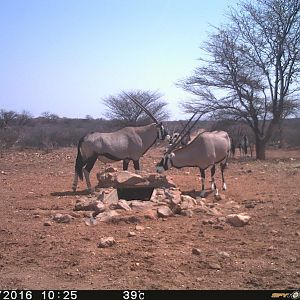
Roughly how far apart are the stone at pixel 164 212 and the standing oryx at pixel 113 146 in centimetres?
391

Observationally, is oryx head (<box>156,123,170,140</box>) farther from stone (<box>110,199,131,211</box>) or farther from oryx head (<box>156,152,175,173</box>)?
stone (<box>110,199,131,211</box>)

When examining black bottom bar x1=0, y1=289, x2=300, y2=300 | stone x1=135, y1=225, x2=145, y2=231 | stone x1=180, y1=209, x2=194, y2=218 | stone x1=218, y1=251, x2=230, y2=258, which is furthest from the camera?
stone x1=180, y1=209, x2=194, y2=218

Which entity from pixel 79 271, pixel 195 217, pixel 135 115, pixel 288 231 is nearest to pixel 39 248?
pixel 79 271

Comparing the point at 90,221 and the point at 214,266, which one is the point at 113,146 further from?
the point at 214,266

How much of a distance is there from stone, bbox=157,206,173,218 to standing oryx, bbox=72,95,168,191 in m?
3.91

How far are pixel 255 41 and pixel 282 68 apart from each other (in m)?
1.92

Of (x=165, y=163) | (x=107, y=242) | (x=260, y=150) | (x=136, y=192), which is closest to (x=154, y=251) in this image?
(x=107, y=242)


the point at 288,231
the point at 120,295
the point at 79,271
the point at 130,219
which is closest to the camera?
the point at 120,295

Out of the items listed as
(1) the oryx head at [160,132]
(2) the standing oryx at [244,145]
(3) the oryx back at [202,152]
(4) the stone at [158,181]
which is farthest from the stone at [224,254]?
(2) the standing oryx at [244,145]

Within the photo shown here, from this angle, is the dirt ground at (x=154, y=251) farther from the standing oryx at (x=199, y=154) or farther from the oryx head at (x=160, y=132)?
the oryx head at (x=160, y=132)

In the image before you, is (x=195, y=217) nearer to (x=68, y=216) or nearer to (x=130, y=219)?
(x=130, y=219)

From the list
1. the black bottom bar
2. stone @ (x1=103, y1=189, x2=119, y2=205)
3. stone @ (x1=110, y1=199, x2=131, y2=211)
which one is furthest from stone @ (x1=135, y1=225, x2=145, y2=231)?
the black bottom bar

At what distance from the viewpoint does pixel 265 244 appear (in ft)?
20.0

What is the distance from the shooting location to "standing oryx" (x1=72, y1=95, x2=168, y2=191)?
1198 centimetres
